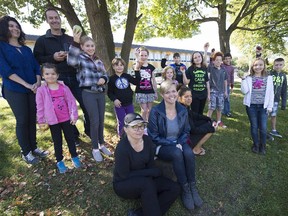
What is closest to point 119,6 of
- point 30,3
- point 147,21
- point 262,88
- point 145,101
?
point 147,21

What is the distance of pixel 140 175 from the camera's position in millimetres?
3023

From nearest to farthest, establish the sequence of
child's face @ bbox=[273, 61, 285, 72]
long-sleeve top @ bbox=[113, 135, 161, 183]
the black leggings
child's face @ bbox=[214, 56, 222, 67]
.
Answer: the black leggings < long-sleeve top @ bbox=[113, 135, 161, 183] < child's face @ bbox=[273, 61, 285, 72] < child's face @ bbox=[214, 56, 222, 67]

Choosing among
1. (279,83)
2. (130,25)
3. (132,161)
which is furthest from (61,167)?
(130,25)

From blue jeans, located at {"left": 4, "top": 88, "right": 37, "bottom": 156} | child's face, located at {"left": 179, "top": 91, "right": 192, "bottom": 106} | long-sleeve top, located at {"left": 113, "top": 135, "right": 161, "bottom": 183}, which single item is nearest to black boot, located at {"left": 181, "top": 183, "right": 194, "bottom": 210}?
long-sleeve top, located at {"left": 113, "top": 135, "right": 161, "bottom": 183}

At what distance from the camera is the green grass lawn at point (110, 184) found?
11.0 ft

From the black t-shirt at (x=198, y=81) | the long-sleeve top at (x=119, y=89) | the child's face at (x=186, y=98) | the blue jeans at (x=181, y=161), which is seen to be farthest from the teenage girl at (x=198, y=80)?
the blue jeans at (x=181, y=161)

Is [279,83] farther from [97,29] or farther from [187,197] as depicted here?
[97,29]

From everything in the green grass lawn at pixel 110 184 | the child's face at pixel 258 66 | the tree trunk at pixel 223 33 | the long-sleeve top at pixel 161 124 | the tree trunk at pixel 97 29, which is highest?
the tree trunk at pixel 223 33

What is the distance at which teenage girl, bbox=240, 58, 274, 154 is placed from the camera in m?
4.62

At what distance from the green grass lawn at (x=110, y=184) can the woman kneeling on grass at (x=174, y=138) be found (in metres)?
0.28

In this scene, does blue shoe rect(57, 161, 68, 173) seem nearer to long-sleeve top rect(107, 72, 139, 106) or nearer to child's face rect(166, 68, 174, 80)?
long-sleeve top rect(107, 72, 139, 106)

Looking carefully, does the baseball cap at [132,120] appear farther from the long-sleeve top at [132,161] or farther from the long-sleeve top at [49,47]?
the long-sleeve top at [49,47]

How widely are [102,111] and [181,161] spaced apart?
1780 mm

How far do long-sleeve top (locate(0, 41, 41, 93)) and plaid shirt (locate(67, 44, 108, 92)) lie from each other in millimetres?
754
